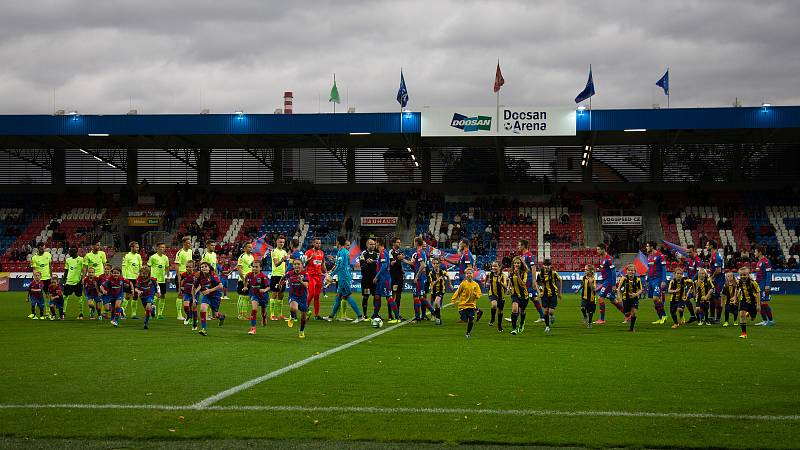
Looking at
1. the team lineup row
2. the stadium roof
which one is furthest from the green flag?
the team lineup row

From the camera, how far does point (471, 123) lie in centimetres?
4525

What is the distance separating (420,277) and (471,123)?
78.0 ft

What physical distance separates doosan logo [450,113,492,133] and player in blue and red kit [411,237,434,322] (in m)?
22.5

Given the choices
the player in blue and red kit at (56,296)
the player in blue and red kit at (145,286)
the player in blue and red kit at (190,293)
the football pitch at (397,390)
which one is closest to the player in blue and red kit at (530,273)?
the football pitch at (397,390)

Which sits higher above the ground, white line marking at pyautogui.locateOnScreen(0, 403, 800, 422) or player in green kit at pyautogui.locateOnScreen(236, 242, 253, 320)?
player in green kit at pyautogui.locateOnScreen(236, 242, 253, 320)

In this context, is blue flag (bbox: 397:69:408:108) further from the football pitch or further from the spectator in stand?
the football pitch

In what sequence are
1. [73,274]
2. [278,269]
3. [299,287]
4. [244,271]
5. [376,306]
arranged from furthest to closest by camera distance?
[73,274] < [244,271] < [278,269] < [376,306] < [299,287]

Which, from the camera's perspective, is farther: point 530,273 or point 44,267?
point 44,267

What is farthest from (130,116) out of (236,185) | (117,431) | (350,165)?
(117,431)

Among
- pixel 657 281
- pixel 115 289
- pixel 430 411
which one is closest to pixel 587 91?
pixel 657 281

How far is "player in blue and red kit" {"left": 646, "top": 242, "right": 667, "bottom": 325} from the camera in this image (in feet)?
76.9

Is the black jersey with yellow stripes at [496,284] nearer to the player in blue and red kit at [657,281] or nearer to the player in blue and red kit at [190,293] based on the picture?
the player in blue and red kit at [657,281]

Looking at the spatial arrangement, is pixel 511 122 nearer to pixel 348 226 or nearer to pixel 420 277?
pixel 348 226

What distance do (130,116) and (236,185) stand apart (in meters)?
10.1
